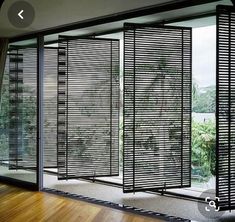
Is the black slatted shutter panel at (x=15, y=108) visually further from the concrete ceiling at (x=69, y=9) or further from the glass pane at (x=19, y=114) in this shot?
the concrete ceiling at (x=69, y=9)

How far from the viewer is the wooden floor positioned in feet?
10.2

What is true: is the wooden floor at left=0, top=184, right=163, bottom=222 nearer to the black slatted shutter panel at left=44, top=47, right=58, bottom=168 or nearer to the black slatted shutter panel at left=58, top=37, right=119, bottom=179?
the black slatted shutter panel at left=58, top=37, right=119, bottom=179

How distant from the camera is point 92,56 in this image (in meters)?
4.12

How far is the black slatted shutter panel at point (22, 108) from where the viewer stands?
4.26m

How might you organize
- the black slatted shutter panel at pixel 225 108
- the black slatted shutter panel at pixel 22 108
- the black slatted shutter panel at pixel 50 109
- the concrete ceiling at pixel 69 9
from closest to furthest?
the black slatted shutter panel at pixel 225 108
the concrete ceiling at pixel 69 9
the black slatted shutter panel at pixel 22 108
the black slatted shutter panel at pixel 50 109

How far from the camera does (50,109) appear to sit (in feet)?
15.0

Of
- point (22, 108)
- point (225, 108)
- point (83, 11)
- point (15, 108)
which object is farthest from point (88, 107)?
point (225, 108)

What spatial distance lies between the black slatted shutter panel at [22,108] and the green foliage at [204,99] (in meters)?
2.43

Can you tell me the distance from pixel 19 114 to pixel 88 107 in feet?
3.91

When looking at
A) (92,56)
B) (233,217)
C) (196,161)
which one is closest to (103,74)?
(92,56)

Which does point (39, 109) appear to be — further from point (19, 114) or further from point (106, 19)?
point (106, 19)

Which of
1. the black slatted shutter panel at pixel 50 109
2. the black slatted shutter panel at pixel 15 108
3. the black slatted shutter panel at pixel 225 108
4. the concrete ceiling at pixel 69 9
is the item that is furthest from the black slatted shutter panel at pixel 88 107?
the black slatted shutter panel at pixel 225 108

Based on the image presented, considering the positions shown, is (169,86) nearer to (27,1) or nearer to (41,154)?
(27,1)

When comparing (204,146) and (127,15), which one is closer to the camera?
(127,15)
